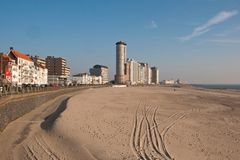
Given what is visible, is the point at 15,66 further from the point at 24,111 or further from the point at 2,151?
the point at 2,151

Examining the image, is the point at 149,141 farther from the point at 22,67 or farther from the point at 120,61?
the point at 120,61

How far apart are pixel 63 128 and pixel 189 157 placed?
8.72 m

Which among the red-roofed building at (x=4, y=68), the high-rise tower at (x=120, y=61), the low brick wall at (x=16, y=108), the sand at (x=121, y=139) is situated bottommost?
the sand at (x=121, y=139)

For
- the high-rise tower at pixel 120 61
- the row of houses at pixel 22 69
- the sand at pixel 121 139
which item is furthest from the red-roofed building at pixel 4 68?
the high-rise tower at pixel 120 61

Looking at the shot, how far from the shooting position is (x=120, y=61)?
554ft

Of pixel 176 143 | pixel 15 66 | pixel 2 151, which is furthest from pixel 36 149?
pixel 15 66

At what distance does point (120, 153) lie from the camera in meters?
12.3

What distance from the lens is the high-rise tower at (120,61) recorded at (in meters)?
166

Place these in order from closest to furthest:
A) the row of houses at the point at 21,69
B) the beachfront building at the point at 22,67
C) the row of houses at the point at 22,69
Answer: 1. the row of houses at the point at 22,69
2. the row of houses at the point at 21,69
3. the beachfront building at the point at 22,67

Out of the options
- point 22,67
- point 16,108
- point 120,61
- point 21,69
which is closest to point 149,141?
point 16,108

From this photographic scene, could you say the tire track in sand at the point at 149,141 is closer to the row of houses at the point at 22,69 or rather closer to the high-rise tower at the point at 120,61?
the row of houses at the point at 22,69

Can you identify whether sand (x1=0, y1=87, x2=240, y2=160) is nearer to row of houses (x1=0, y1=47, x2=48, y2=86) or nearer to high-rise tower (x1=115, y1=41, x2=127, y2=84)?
row of houses (x1=0, y1=47, x2=48, y2=86)

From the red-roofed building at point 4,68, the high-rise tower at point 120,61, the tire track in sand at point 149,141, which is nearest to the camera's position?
the tire track in sand at point 149,141

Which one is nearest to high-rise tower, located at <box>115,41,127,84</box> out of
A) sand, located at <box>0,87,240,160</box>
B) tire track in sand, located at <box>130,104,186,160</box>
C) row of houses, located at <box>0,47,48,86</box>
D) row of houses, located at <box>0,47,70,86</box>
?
row of houses, located at <box>0,47,70,86</box>
